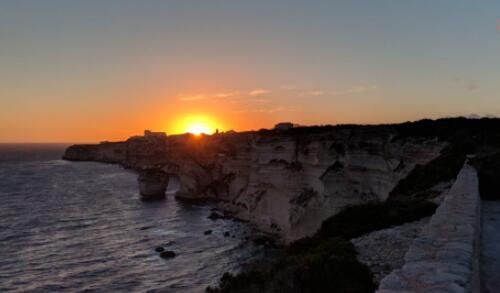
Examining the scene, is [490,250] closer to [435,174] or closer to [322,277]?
[322,277]

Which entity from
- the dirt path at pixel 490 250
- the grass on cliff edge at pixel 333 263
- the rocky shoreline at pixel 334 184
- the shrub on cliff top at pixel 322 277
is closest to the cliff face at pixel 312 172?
the rocky shoreline at pixel 334 184

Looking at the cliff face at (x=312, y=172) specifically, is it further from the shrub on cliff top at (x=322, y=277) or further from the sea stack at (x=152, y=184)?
the shrub on cliff top at (x=322, y=277)

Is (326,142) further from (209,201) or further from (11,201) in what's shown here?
(11,201)

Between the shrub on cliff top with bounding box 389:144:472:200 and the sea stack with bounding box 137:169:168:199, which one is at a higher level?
the shrub on cliff top with bounding box 389:144:472:200

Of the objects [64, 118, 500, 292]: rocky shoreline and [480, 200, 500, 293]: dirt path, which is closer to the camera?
[480, 200, 500, 293]: dirt path

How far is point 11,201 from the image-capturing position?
212 feet

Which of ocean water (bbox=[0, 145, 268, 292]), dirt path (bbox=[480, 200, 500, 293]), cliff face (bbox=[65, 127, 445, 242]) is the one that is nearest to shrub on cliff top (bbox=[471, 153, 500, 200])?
dirt path (bbox=[480, 200, 500, 293])

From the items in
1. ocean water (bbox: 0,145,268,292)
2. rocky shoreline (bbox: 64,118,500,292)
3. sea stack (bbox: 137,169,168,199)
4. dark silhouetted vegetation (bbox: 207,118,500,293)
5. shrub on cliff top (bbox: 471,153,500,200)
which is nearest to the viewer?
dark silhouetted vegetation (bbox: 207,118,500,293)

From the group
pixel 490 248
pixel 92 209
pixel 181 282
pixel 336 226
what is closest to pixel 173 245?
pixel 181 282

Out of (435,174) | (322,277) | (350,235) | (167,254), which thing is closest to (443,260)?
(322,277)

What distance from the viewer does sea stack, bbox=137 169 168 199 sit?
239 feet

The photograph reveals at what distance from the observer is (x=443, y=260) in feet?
20.4

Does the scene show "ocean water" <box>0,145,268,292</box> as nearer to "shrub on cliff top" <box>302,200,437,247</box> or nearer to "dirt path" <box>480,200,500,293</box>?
"shrub on cliff top" <box>302,200,437,247</box>

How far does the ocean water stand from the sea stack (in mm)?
4423
